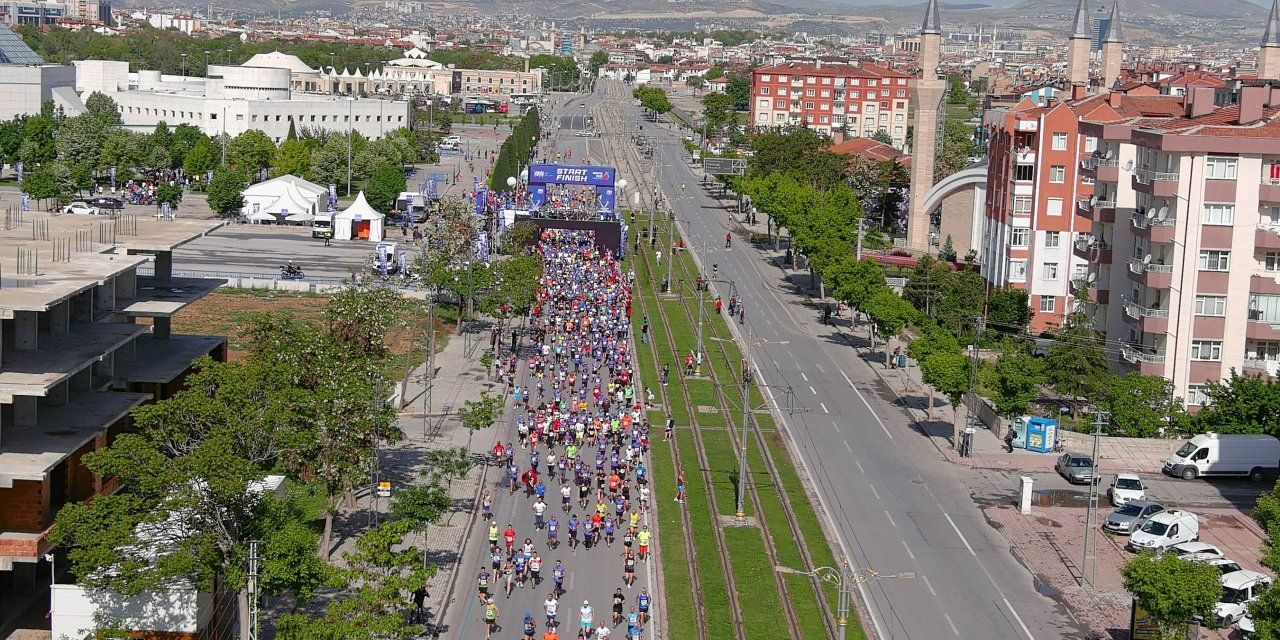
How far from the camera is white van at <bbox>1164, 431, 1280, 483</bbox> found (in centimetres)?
5528

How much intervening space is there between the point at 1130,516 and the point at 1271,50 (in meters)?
69.2

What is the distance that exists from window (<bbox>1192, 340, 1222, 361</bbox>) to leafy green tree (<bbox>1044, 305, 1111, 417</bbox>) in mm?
3429

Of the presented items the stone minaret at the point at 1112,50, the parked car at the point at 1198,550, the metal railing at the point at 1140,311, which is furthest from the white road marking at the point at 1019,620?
the stone minaret at the point at 1112,50

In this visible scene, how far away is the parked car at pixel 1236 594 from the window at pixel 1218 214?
74.0ft

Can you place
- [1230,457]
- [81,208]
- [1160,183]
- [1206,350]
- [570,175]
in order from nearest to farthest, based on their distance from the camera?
[1230,457] → [1206,350] → [1160,183] → [81,208] → [570,175]

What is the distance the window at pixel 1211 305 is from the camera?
6178 centimetres

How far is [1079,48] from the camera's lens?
9925 centimetres

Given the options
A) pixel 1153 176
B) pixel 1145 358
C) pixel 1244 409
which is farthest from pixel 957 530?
pixel 1153 176

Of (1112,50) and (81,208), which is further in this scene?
(81,208)

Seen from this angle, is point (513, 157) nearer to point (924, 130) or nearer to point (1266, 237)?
point (924, 130)

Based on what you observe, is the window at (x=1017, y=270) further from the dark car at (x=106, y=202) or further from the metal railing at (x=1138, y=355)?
the dark car at (x=106, y=202)

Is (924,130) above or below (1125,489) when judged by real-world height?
above

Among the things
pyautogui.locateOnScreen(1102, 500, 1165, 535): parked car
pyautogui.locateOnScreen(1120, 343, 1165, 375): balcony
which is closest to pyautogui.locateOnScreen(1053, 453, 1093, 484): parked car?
pyautogui.locateOnScreen(1102, 500, 1165, 535): parked car

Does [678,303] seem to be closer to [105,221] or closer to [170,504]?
[105,221]
